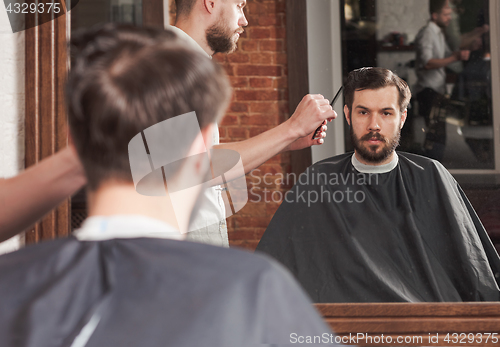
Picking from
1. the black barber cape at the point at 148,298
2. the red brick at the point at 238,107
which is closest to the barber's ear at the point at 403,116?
the red brick at the point at 238,107

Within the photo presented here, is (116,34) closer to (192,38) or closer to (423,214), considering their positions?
(192,38)

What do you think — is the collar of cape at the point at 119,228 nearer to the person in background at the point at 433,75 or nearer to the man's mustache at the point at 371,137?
the man's mustache at the point at 371,137

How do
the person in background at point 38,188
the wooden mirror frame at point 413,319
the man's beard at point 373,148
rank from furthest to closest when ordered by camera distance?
the man's beard at point 373,148
the wooden mirror frame at point 413,319
the person in background at point 38,188

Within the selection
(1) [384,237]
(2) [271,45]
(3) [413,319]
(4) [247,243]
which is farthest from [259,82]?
(3) [413,319]

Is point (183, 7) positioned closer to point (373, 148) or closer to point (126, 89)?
point (373, 148)

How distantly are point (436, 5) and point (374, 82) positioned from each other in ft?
1.14

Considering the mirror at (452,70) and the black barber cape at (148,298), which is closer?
the black barber cape at (148,298)

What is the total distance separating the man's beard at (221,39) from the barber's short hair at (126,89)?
85 cm

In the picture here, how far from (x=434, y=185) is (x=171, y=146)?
115 centimetres

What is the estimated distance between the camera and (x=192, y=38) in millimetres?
1578

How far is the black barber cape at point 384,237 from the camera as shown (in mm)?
1551

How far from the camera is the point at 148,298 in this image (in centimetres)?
67

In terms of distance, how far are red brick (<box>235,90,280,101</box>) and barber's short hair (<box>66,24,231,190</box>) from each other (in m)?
0.87

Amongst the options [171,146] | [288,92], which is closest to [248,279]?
[171,146]
